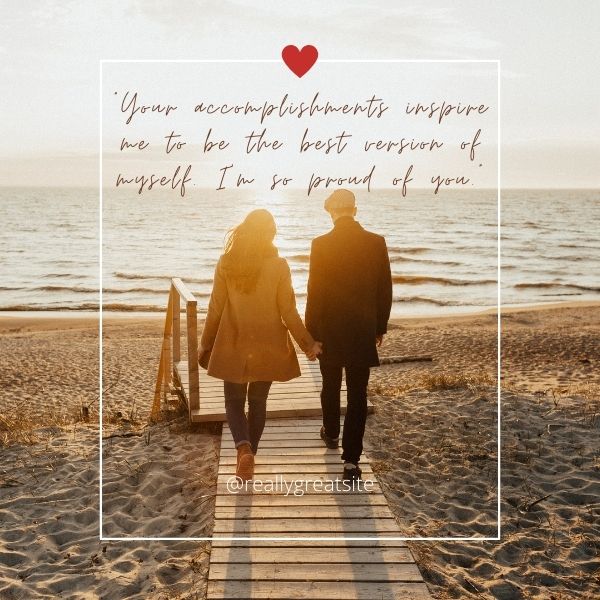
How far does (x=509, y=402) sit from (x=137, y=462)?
413cm

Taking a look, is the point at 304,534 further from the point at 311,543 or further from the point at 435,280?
the point at 435,280

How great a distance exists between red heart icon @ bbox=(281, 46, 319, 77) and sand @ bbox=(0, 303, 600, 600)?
11.3 ft

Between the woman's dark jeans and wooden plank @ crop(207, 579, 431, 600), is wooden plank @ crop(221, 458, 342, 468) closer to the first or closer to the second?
the woman's dark jeans

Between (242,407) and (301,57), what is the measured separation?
332 cm

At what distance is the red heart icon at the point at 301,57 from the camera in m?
6.03

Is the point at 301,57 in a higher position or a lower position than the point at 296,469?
higher

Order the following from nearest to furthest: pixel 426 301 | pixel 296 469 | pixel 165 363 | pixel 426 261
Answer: pixel 296 469
pixel 165 363
pixel 426 301
pixel 426 261

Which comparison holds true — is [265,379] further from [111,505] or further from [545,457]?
[545,457]

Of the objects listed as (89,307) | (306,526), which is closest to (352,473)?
(306,526)

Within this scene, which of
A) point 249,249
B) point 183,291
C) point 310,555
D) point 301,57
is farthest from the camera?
point 183,291

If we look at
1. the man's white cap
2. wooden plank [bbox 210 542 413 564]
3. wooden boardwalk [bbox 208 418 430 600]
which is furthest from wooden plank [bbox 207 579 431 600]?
the man's white cap

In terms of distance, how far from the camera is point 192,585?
149 inches

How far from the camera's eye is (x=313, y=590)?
11.2 feet

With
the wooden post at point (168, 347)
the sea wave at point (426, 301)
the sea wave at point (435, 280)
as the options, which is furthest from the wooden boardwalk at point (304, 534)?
the sea wave at point (435, 280)
